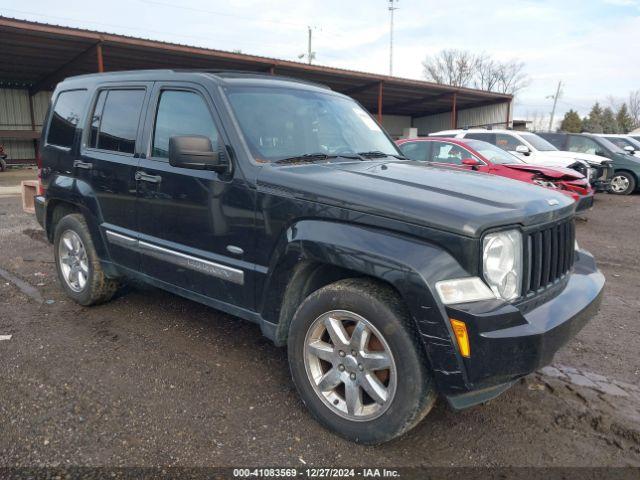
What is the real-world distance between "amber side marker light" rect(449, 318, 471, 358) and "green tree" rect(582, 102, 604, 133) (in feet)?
231

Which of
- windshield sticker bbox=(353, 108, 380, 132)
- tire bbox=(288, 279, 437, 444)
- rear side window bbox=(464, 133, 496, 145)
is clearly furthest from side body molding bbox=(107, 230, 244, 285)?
rear side window bbox=(464, 133, 496, 145)

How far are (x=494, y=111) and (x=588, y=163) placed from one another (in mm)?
19891

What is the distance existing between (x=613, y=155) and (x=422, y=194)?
1388 cm

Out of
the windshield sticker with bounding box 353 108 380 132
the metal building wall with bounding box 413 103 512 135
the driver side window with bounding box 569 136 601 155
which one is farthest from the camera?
the metal building wall with bounding box 413 103 512 135

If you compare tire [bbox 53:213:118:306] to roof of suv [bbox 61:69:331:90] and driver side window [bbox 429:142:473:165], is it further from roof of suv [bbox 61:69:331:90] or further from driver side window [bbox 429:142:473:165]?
driver side window [bbox 429:142:473:165]

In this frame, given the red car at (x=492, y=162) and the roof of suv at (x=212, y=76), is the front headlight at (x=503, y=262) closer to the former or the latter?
the roof of suv at (x=212, y=76)

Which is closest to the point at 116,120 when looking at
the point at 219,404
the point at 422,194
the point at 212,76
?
the point at 212,76

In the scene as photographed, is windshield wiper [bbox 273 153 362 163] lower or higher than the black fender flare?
higher

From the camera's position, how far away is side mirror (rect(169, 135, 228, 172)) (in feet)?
9.69

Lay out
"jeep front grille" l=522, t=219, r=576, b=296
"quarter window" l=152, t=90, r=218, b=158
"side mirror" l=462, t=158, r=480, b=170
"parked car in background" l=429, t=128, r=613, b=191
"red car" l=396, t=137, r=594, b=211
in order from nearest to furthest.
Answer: "jeep front grille" l=522, t=219, r=576, b=296 < "quarter window" l=152, t=90, r=218, b=158 < "side mirror" l=462, t=158, r=480, b=170 < "red car" l=396, t=137, r=594, b=211 < "parked car in background" l=429, t=128, r=613, b=191

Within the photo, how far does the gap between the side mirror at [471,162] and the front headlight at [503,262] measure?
20.7 ft

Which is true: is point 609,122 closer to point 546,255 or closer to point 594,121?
point 594,121

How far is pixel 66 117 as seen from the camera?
4.66 m

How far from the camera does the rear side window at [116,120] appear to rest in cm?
387
